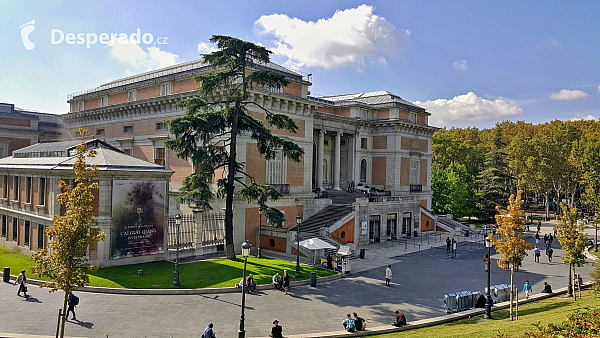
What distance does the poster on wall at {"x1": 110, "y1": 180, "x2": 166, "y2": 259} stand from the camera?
83.1 ft

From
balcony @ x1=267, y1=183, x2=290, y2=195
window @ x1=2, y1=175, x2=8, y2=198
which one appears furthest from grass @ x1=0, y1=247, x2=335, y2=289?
balcony @ x1=267, y1=183, x2=290, y2=195

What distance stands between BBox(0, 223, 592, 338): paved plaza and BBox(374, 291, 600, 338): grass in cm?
177

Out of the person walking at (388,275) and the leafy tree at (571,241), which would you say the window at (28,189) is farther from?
the leafy tree at (571,241)

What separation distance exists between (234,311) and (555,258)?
28.9 meters

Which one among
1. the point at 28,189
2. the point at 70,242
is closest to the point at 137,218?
the point at 28,189

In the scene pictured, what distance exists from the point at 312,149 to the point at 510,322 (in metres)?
25.0

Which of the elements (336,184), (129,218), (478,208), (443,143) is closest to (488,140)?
(443,143)

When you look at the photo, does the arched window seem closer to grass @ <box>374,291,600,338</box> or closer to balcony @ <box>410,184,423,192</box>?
balcony @ <box>410,184,423,192</box>

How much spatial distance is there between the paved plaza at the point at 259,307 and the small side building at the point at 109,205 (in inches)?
201

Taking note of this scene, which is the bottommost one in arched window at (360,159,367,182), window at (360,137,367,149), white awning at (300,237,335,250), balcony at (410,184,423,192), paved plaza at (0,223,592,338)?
paved plaza at (0,223,592,338)

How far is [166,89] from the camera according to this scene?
38.3 m

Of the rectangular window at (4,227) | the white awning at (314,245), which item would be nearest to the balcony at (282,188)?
the white awning at (314,245)

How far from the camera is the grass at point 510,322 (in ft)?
49.5

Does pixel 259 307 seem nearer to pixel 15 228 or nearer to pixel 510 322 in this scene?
pixel 510 322
